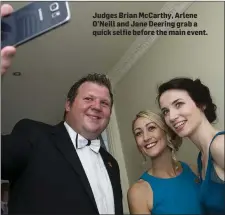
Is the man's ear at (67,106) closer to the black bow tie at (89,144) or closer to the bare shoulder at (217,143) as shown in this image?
the black bow tie at (89,144)

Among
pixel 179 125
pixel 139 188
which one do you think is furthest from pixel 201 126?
pixel 139 188

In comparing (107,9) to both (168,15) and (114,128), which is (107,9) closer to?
(168,15)

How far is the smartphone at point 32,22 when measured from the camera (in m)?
0.36

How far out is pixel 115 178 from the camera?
45cm

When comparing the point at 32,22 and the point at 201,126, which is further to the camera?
the point at 201,126

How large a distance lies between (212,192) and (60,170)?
23cm

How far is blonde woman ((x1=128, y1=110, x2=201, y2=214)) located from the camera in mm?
446

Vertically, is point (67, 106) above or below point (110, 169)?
above

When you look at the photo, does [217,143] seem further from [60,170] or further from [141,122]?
[60,170]

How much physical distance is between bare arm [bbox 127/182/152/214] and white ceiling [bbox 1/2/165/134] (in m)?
0.16

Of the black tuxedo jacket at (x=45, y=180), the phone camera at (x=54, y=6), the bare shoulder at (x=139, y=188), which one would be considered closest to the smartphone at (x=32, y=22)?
the phone camera at (x=54, y=6)

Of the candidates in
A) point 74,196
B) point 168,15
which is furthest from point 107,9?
point 74,196

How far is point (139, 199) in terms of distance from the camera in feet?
1.51

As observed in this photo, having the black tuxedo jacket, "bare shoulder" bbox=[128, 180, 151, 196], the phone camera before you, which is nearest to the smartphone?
the phone camera
